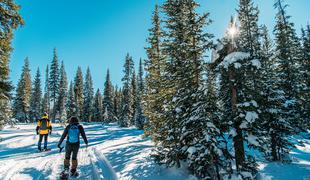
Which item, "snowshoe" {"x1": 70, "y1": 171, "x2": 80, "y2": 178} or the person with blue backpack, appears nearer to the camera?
"snowshoe" {"x1": 70, "y1": 171, "x2": 80, "y2": 178}

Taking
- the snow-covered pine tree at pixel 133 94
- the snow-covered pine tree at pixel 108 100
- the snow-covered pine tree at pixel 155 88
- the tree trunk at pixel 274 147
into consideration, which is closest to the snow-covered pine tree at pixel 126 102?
the snow-covered pine tree at pixel 133 94

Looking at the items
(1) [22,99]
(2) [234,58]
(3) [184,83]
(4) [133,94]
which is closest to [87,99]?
(1) [22,99]

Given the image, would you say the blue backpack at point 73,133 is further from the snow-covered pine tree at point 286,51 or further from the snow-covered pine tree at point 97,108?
the snow-covered pine tree at point 97,108

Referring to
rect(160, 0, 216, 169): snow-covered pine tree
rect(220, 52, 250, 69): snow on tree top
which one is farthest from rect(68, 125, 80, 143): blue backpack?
rect(220, 52, 250, 69): snow on tree top

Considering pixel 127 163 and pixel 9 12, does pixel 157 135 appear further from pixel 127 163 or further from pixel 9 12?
pixel 9 12

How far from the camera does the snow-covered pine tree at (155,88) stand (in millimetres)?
13406

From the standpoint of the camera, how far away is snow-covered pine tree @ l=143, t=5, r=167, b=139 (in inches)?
528

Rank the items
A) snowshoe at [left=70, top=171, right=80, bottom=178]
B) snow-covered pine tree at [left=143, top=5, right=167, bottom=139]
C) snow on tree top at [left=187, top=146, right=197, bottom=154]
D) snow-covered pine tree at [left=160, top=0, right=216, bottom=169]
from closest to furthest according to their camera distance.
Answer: snowshoe at [left=70, top=171, right=80, bottom=178] → snow on tree top at [left=187, top=146, right=197, bottom=154] → snow-covered pine tree at [left=160, top=0, right=216, bottom=169] → snow-covered pine tree at [left=143, top=5, right=167, bottom=139]

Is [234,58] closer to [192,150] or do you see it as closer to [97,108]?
[192,150]

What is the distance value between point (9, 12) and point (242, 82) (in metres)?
14.8

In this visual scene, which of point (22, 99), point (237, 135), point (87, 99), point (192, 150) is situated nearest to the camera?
point (192, 150)

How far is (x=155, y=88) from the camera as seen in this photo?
17359 millimetres

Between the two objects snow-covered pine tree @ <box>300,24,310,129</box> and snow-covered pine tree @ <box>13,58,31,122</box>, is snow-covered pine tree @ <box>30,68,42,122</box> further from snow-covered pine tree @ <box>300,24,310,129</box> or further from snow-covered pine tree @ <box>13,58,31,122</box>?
snow-covered pine tree @ <box>300,24,310,129</box>

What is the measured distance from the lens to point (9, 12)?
14.3m
